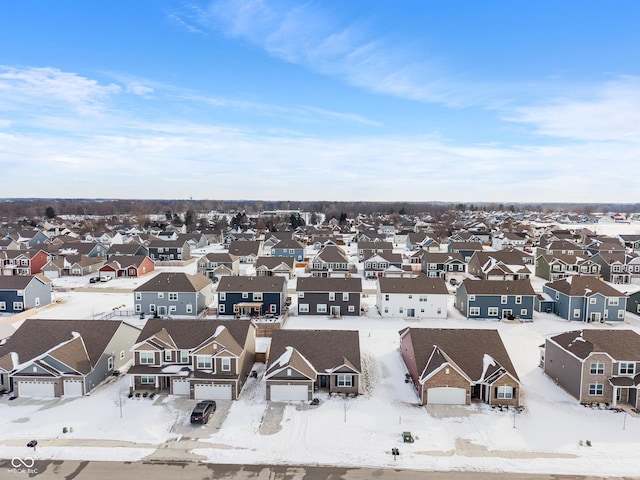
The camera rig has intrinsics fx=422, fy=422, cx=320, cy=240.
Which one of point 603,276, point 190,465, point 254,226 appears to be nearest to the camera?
point 190,465

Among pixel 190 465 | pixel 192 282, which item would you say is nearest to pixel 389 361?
pixel 190 465

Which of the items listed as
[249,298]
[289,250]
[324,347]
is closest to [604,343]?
[324,347]

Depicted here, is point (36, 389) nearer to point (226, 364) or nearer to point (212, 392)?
point (212, 392)

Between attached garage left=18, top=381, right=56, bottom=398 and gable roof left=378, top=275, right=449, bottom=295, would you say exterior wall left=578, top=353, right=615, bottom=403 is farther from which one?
attached garage left=18, top=381, right=56, bottom=398

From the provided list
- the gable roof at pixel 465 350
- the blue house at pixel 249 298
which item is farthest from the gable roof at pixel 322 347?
the blue house at pixel 249 298

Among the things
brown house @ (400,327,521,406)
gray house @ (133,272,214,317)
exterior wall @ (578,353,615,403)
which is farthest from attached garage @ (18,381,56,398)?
exterior wall @ (578,353,615,403)

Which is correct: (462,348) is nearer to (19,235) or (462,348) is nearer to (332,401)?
(332,401)

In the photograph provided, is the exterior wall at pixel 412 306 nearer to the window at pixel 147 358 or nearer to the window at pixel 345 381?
the window at pixel 345 381

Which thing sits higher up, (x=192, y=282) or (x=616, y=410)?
(x=192, y=282)
